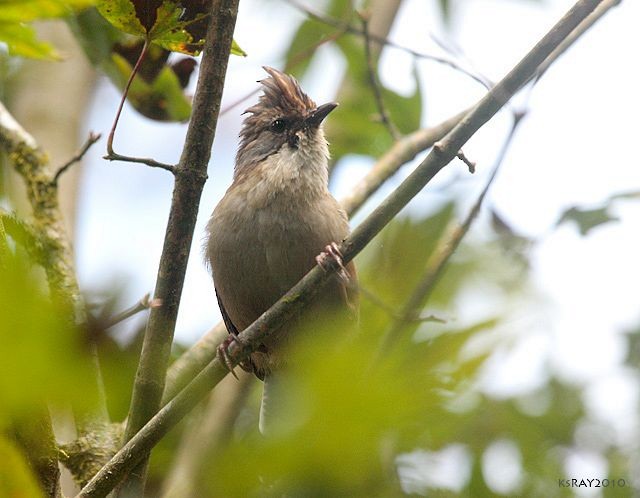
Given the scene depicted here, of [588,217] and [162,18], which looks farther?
[588,217]

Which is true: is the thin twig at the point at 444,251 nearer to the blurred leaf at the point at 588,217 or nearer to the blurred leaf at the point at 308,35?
the blurred leaf at the point at 588,217

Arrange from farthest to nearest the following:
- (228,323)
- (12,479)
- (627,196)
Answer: (228,323), (627,196), (12,479)

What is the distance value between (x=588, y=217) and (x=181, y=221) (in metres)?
2.33

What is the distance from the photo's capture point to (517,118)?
173 inches

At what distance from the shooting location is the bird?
4.43 m

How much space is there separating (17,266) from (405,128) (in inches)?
181

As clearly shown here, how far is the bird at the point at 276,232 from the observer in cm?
443

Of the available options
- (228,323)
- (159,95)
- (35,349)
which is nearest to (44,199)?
(159,95)

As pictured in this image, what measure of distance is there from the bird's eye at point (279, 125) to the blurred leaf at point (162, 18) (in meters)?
1.89

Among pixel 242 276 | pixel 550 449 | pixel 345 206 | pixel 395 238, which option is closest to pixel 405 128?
pixel 345 206

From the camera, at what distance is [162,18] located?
3.14 meters

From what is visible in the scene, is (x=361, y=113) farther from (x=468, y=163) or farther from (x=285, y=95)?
(x=468, y=163)

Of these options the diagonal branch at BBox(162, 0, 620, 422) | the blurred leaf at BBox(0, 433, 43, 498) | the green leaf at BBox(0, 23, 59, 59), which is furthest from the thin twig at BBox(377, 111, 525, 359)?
the blurred leaf at BBox(0, 433, 43, 498)

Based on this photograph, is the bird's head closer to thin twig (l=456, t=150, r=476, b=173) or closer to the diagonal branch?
the diagonal branch
